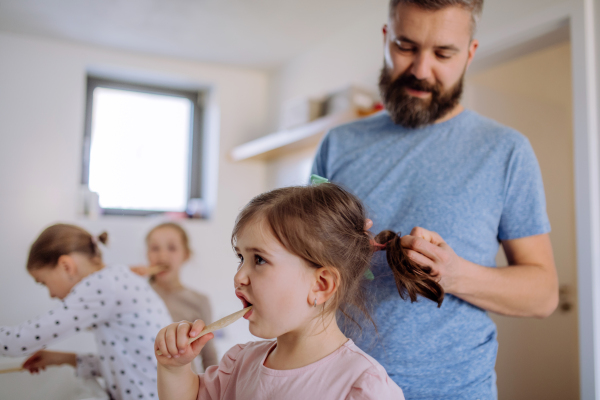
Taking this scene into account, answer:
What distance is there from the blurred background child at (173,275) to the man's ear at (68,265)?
15 centimetres

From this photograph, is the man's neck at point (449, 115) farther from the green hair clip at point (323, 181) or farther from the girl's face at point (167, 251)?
the girl's face at point (167, 251)

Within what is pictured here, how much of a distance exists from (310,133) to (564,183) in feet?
3.59

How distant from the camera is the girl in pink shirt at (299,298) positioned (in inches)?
26.5

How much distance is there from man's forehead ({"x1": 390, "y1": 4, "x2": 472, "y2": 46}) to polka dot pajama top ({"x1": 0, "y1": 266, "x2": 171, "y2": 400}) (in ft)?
2.36

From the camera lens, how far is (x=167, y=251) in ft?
3.81

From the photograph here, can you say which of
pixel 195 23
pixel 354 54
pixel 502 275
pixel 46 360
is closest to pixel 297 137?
pixel 354 54

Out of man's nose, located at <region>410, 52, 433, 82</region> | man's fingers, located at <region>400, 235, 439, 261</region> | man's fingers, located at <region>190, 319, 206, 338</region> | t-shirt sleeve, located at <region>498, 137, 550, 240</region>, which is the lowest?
man's fingers, located at <region>190, 319, 206, 338</region>

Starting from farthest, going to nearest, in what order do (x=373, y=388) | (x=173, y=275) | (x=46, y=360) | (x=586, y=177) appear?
(x=586, y=177) < (x=173, y=275) < (x=46, y=360) < (x=373, y=388)

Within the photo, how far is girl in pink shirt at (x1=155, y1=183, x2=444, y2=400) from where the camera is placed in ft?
2.21

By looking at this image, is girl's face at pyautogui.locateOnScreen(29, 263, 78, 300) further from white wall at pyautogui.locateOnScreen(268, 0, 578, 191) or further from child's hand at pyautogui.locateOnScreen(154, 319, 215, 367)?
white wall at pyautogui.locateOnScreen(268, 0, 578, 191)

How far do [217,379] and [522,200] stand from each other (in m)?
0.63

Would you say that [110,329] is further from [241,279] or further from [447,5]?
[447,5]

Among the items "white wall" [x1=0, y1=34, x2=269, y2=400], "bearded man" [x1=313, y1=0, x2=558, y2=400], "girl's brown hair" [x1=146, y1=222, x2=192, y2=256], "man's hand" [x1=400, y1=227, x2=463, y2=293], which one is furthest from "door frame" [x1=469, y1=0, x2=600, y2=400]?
"girl's brown hair" [x1=146, y1=222, x2=192, y2=256]

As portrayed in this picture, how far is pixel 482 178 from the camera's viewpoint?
2.88ft
